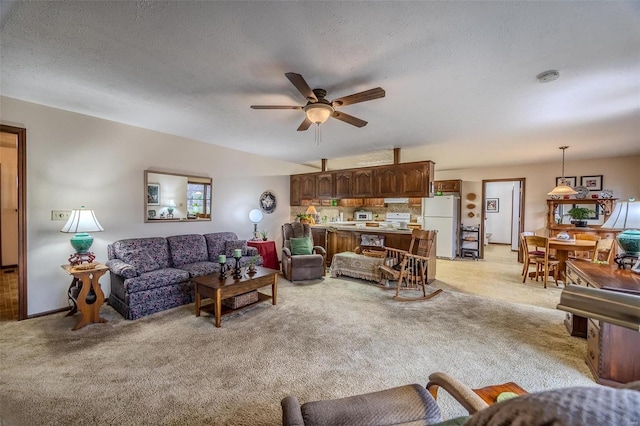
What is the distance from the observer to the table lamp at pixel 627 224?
86.5 inches

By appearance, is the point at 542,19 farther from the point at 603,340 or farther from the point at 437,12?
the point at 603,340

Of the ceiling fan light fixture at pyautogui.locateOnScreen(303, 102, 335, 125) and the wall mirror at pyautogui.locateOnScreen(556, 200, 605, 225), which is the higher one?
the ceiling fan light fixture at pyautogui.locateOnScreen(303, 102, 335, 125)

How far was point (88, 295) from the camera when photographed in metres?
2.89

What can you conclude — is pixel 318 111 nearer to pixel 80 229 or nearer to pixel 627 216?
pixel 627 216

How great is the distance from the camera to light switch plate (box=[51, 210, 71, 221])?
10.4 feet

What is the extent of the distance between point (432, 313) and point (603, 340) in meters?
1.52

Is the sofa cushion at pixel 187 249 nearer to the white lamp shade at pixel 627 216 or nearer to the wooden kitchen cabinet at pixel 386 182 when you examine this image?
the wooden kitchen cabinet at pixel 386 182

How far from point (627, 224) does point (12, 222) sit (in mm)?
8791

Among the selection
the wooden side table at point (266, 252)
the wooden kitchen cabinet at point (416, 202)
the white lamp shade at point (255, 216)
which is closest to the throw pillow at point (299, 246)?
the wooden side table at point (266, 252)

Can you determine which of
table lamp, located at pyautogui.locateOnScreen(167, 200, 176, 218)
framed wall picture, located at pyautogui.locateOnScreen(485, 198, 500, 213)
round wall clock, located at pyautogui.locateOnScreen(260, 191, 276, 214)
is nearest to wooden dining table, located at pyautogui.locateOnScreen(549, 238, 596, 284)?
framed wall picture, located at pyautogui.locateOnScreen(485, 198, 500, 213)

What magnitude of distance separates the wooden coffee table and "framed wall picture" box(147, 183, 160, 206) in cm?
168

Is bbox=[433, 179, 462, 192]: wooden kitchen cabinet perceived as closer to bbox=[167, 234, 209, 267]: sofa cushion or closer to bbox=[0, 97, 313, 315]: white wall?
bbox=[0, 97, 313, 315]: white wall

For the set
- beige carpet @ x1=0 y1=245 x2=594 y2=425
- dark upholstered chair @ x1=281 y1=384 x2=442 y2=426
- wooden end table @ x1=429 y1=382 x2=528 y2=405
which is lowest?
beige carpet @ x1=0 y1=245 x2=594 y2=425

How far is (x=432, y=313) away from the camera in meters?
3.27
